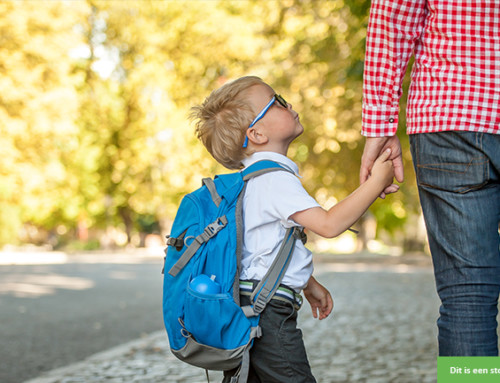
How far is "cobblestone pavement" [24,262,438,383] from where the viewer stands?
5.20 meters

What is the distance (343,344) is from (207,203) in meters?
4.52

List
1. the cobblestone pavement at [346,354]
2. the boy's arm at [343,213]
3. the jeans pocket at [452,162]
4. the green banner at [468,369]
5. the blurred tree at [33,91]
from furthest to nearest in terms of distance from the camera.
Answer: the blurred tree at [33,91] → the cobblestone pavement at [346,354] → the boy's arm at [343,213] → the jeans pocket at [452,162] → the green banner at [468,369]

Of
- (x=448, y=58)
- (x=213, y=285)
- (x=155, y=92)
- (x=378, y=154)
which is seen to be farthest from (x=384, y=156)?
(x=155, y=92)

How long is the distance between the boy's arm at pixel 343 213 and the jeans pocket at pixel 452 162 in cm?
15

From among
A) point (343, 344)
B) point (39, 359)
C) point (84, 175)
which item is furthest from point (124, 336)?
point (84, 175)

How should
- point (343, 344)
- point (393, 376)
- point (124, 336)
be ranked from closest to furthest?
point (393, 376) < point (343, 344) < point (124, 336)

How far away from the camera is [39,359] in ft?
20.2

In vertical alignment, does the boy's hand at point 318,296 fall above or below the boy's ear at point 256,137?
below

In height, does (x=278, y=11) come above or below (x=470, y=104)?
above

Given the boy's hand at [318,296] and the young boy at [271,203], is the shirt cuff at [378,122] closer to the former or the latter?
the young boy at [271,203]

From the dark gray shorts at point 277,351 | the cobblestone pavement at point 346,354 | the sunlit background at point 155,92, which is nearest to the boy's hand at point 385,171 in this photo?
the dark gray shorts at point 277,351

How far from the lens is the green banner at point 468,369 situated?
2.13 meters

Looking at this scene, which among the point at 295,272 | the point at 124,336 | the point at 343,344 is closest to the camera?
the point at 295,272

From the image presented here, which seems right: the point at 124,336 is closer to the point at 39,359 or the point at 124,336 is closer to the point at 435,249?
the point at 39,359
